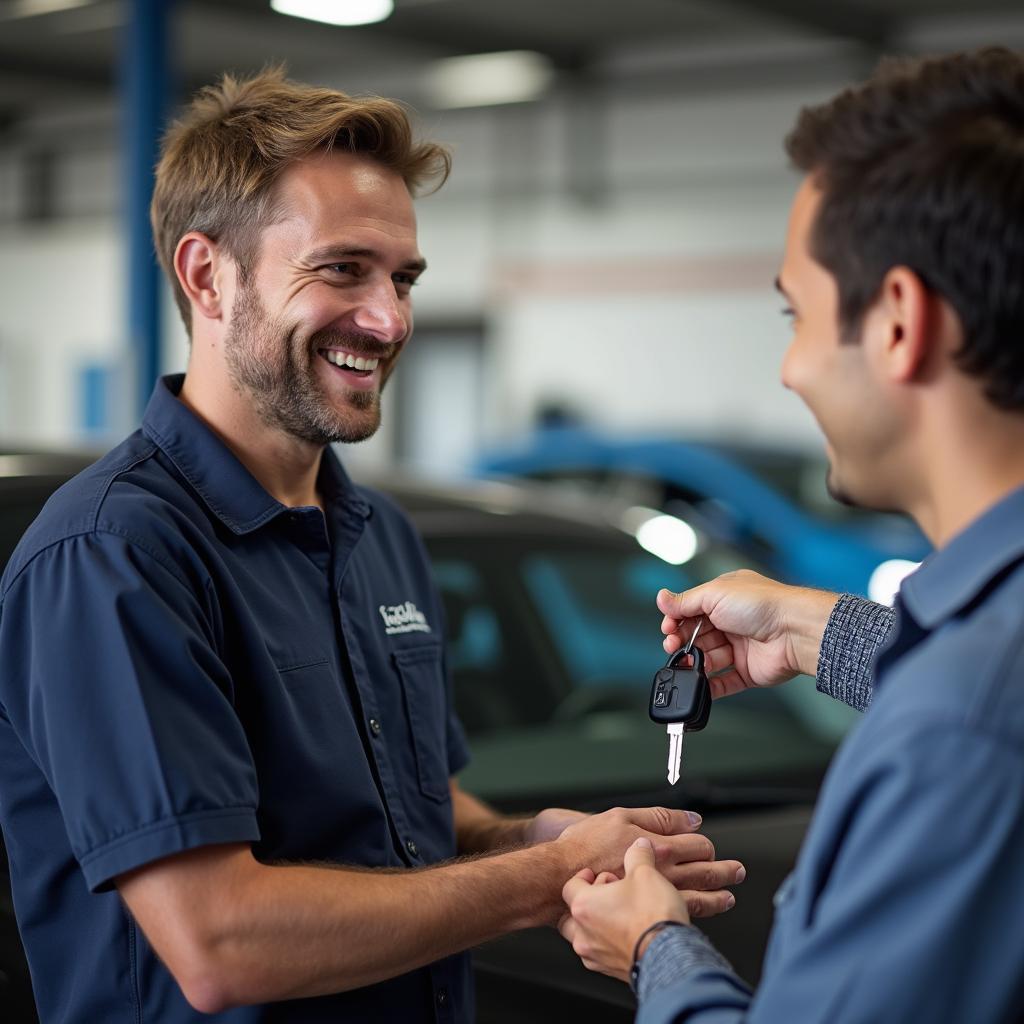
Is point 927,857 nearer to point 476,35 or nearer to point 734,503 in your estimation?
point 734,503

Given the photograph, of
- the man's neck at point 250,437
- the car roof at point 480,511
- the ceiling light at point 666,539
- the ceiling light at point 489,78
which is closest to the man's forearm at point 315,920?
the man's neck at point 250,437

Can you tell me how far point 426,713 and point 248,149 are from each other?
0.83 meters

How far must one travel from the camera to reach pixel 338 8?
7.84 meters

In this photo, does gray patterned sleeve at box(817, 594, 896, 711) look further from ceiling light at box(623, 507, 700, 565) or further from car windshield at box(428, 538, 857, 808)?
ceiling light at box(623, 507, 700, 565)

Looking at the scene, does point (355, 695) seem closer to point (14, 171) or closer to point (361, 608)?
point (361, 608)

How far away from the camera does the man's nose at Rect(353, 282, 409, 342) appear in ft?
7.29

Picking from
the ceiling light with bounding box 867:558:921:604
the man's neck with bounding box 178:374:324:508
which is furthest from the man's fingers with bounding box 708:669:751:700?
the ceiling light with bounding box 867:558:921:604

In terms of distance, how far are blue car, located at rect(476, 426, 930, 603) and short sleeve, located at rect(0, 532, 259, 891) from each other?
20.0ft

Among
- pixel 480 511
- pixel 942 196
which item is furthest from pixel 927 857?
pixel 480 511

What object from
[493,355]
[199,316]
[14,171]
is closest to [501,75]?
[493,355]

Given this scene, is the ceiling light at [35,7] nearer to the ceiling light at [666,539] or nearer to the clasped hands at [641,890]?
the ceiling light at [666,539]

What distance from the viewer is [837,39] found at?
492 inches

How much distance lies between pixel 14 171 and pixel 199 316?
58.0ft

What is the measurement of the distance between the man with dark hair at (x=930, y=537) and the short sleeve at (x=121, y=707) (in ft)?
1.62
